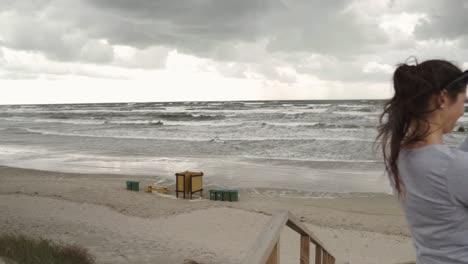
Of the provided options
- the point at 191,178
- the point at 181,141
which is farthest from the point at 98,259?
the point at 181,141

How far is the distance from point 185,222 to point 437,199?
8.20 m

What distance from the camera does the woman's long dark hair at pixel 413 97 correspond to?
131 centimetres

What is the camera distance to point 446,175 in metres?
1.24

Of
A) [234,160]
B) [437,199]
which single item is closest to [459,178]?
[437,199]

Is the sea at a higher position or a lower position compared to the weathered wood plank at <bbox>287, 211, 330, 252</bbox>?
lower

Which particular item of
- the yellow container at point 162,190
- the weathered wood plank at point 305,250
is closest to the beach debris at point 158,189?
the yellow container at point 162,190

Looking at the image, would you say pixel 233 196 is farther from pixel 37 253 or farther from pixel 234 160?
pixel 234 160

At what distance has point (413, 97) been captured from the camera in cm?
133

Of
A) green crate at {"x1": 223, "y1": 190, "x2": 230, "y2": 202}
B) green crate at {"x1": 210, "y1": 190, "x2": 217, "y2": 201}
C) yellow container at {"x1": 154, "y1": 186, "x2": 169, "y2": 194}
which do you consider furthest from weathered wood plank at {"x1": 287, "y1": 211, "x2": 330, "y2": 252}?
yellow container at {"x1": 154, "y1": 186, "x2": 169, "y2": 194}

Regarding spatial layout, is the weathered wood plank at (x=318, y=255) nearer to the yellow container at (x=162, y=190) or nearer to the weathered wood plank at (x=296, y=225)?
the weathered wood plank at (x=296, y=225)

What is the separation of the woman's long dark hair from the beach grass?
16.2ft

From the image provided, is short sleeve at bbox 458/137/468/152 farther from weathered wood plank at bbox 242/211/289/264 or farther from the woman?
weathered wood plank at bbox 242/211/289/264

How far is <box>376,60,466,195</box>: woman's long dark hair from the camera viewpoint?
1.31m

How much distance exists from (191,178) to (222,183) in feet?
7.36
